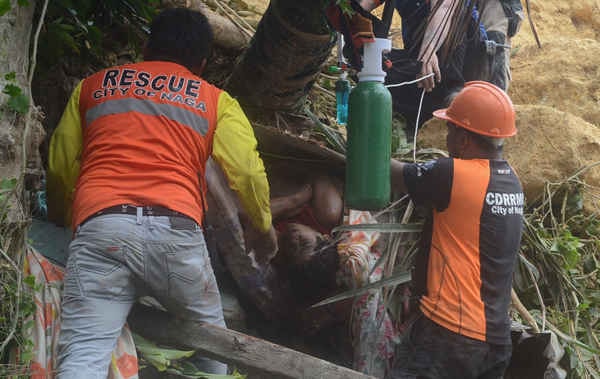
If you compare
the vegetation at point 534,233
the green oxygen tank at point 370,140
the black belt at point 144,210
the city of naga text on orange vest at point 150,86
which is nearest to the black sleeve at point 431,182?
the green oxygen tank at point 370,140

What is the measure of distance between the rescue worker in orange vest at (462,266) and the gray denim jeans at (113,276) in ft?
3.53

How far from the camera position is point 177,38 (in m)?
3.29

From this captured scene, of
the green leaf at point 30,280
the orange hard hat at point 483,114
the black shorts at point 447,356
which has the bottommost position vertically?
the black shorts at point 447,356

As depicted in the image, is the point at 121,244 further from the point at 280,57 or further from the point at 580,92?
the point at 580,92

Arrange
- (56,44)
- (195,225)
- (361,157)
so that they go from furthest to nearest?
(56,44)
(361,157)
(195,225)

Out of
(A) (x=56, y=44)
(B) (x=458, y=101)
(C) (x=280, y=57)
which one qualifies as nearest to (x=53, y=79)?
(A) (x=56, y=44)

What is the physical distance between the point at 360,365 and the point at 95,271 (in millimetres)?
1581

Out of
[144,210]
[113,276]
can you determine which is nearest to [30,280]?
[113,276]

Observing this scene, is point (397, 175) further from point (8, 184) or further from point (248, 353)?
point (8, 184)

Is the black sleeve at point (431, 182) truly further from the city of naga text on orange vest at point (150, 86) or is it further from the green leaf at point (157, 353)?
the green leaf at point (157, 353)

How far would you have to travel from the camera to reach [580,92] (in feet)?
24.9

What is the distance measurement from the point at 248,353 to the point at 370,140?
1.02 meters

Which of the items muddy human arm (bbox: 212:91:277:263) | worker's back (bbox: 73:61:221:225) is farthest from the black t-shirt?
worker's back (bbox: 73:61:221:225)

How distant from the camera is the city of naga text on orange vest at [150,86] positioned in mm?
3104
